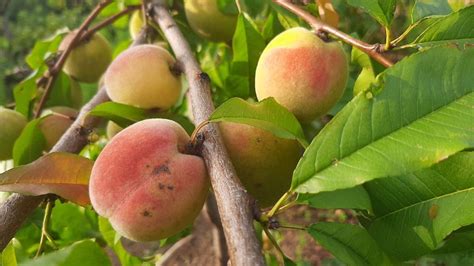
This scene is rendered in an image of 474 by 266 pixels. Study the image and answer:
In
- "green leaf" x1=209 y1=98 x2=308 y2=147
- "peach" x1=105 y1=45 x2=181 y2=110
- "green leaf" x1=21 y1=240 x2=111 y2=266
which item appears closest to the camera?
"green leaf" x1=21 y1=240 x2=111 y2=266

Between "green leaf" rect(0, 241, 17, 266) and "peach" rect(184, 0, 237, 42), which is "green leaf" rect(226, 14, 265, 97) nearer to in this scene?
"peach" rect(184, 0, 237, 42)

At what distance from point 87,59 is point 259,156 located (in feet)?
2.94

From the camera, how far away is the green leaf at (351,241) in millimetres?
684

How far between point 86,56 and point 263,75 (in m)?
0.83

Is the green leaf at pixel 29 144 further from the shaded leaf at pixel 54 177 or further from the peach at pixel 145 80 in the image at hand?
the shaded leaf at pixel 54 177

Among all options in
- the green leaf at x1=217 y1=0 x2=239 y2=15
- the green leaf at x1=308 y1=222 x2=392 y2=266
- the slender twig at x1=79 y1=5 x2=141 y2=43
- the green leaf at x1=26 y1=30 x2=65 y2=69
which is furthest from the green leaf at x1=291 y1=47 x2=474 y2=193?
the green leaf at x1=26 y1=30 x2=65 y2=69

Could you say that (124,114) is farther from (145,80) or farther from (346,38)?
(346,38)

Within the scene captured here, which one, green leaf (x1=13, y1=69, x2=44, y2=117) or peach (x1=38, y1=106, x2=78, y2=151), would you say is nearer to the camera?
peach (x1=38, y1=106, x2=78, y2=151)

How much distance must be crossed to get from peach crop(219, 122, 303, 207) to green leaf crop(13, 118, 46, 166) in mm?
489

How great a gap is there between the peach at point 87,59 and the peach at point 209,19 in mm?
313

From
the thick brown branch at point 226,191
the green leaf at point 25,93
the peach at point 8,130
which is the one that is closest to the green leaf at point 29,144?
the peach at point 8,130

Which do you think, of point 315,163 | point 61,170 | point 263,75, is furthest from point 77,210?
point 315,163

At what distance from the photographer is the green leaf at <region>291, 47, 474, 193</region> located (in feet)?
1.96

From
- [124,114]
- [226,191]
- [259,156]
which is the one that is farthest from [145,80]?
[226,191]
